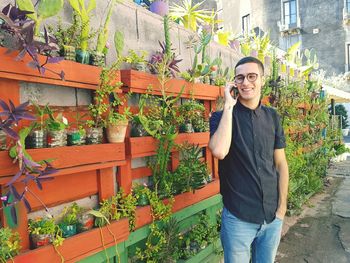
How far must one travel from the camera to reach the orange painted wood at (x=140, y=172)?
2471mm

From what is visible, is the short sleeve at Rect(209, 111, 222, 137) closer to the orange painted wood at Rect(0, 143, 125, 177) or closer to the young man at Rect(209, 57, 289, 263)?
the young man at Rect(209, 57, 289, 263)

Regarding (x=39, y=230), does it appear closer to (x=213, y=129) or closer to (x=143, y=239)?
(x=143, y=239)

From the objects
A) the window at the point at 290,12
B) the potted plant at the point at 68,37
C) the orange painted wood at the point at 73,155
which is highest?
the window at the point at 290,12

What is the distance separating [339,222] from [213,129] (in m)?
3.65

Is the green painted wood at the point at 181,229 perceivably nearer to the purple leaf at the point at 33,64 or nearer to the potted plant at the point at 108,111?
the potted plant at the point at 108,111

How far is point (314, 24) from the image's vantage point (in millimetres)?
21422

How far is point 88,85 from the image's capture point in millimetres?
1912

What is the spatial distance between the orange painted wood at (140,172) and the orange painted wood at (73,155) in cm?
41

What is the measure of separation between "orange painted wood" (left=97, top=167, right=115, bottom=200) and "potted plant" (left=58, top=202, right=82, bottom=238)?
0.19m

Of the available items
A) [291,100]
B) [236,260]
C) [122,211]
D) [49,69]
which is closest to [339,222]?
[291,100]

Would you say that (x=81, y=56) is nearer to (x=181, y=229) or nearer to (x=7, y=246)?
(x=7, y=246)

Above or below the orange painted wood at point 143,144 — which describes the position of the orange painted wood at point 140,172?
below

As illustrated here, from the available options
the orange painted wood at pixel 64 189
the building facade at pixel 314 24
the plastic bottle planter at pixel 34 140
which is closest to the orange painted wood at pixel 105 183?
the orange painted wood at pixel 64 189

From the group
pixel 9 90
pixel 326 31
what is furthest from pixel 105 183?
pixel 326 31
